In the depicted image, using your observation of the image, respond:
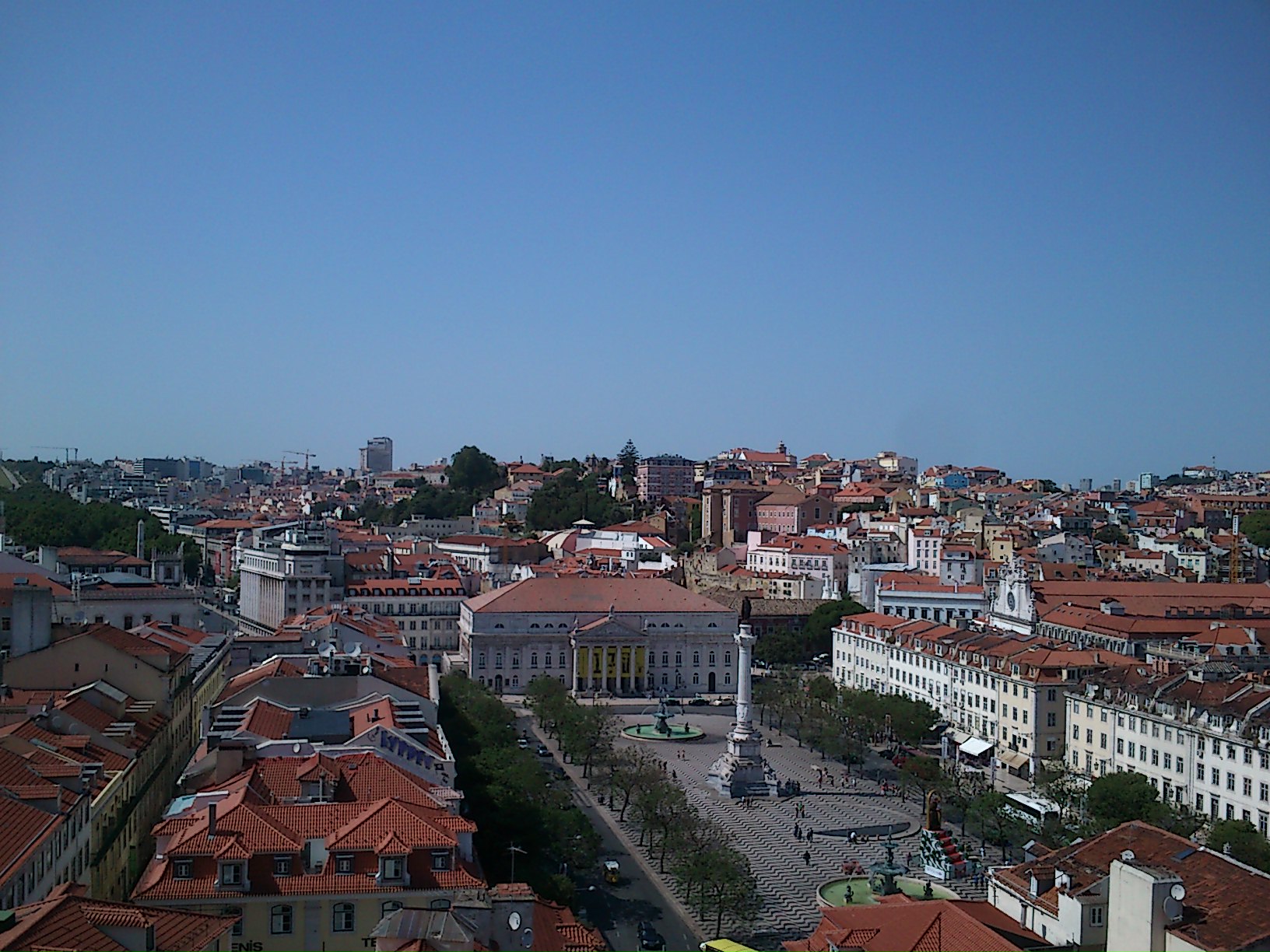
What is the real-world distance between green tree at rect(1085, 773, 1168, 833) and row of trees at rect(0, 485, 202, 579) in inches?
2532

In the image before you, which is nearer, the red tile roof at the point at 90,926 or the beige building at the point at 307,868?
the red tile roof at the point at 90,926

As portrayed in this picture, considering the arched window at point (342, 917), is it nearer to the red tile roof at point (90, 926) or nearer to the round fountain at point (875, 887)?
the red tile roof at point (90, 926)

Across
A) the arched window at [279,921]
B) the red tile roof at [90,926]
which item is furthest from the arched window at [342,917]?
the red tile roof at [90,926]

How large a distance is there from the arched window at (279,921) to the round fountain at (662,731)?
A: 3845cm

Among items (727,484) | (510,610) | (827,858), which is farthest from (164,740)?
(727,484)

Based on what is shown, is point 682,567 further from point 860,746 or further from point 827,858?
point 827,858

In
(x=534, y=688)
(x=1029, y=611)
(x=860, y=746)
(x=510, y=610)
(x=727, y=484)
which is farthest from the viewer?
(x=727, y=484)

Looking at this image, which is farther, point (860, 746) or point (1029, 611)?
point (1029, 611)

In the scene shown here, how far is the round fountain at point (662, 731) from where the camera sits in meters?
58.1

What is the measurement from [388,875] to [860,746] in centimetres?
3320

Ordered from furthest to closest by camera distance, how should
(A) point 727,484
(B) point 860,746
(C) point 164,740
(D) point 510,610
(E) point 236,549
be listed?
(A) point 727,484, (E) point 236,549, (D) point 510,610, (B) point 860,746, (C) point 164,740

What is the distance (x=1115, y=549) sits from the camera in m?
96.9

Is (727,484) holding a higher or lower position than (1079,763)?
higher

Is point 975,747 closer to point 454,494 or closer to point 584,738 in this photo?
point 584,738
